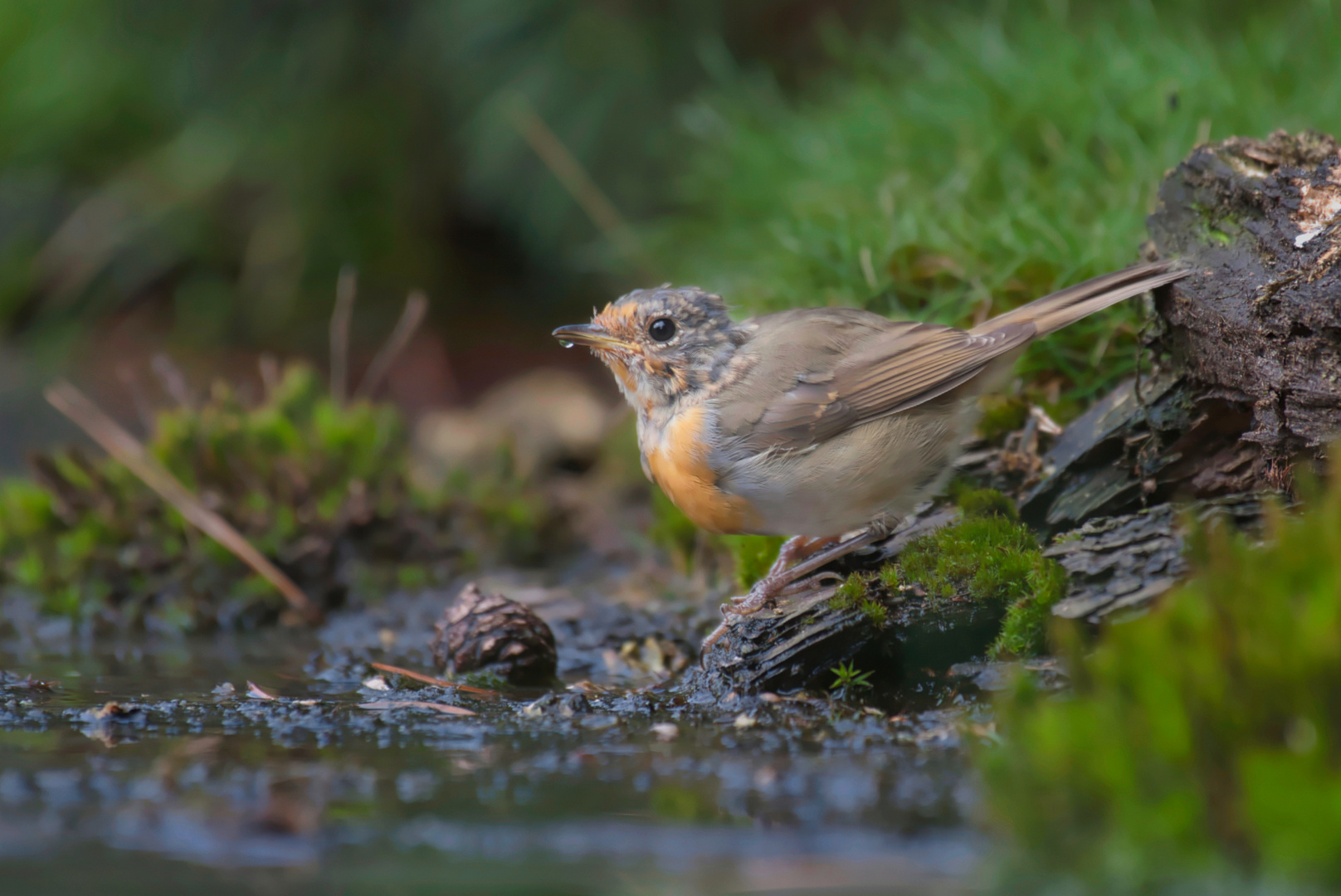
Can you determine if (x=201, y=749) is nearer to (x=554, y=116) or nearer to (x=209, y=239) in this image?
(x=554, y=116)

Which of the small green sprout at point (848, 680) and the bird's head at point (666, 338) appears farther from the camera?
the bird's head at point (666, 338)

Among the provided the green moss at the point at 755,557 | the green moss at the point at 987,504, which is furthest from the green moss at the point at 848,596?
the green moss at the point at 755,557

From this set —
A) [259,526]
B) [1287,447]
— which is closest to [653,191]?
[259,526]

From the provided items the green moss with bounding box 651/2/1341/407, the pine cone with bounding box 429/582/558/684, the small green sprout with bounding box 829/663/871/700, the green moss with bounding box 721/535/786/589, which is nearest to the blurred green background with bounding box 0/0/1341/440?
the green moss with bounding box 651/2/1341/407

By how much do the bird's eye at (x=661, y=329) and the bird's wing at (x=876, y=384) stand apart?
48 centimetres

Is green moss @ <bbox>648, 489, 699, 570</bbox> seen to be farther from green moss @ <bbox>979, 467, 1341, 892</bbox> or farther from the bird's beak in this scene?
green moss @ <bbox>979, 467, 1341, 892</bbox>

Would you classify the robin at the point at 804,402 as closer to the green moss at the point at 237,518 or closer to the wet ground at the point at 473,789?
the wet ground at the point at 473,789

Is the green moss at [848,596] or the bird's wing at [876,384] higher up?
the bird's wing at [876,384]

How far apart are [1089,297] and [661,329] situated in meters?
1.41

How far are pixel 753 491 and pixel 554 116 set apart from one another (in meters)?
5.95

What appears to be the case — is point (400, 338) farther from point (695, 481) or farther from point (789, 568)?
point (789, 568)

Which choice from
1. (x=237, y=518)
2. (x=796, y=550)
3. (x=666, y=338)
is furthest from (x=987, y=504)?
(x=237, y=518)

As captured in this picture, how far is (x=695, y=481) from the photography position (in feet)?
12.2

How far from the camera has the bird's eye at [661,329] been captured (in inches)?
159
